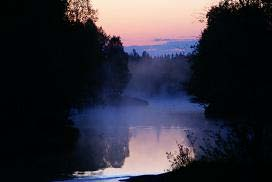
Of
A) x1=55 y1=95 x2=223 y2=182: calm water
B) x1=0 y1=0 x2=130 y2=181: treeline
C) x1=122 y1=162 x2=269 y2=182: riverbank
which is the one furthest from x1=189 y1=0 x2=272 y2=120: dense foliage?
x1=0 y1=0 x2=130 y2=181: treeline

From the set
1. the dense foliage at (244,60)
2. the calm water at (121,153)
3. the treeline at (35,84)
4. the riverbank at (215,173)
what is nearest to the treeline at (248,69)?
A: the dense foliage at (244,60)

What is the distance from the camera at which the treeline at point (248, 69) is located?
918 inches

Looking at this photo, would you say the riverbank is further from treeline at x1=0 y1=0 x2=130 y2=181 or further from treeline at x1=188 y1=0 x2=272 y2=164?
treeline at x1=0 y1=0 x2=130 y2=181

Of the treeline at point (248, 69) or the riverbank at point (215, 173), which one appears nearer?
the riverbank at point (215, 173)

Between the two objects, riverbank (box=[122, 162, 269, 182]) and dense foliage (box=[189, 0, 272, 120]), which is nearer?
riverbank (box=[122, 162, 269, 182])

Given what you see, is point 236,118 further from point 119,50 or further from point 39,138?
point 119,50

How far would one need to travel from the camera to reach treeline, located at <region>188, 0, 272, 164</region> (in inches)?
918

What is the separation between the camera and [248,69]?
2359cm

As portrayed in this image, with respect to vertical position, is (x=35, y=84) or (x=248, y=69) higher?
(x=248, y=69)

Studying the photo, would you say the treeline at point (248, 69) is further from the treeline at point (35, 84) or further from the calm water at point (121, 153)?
the treeline at point (35, 84)

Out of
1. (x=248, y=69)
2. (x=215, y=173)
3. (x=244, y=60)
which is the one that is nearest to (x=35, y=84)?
(x=244, y=60)

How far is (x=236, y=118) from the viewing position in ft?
84.7

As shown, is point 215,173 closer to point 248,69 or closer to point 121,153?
point 248,69

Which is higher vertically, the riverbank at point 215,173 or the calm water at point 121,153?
the riverbank at point 215,173
